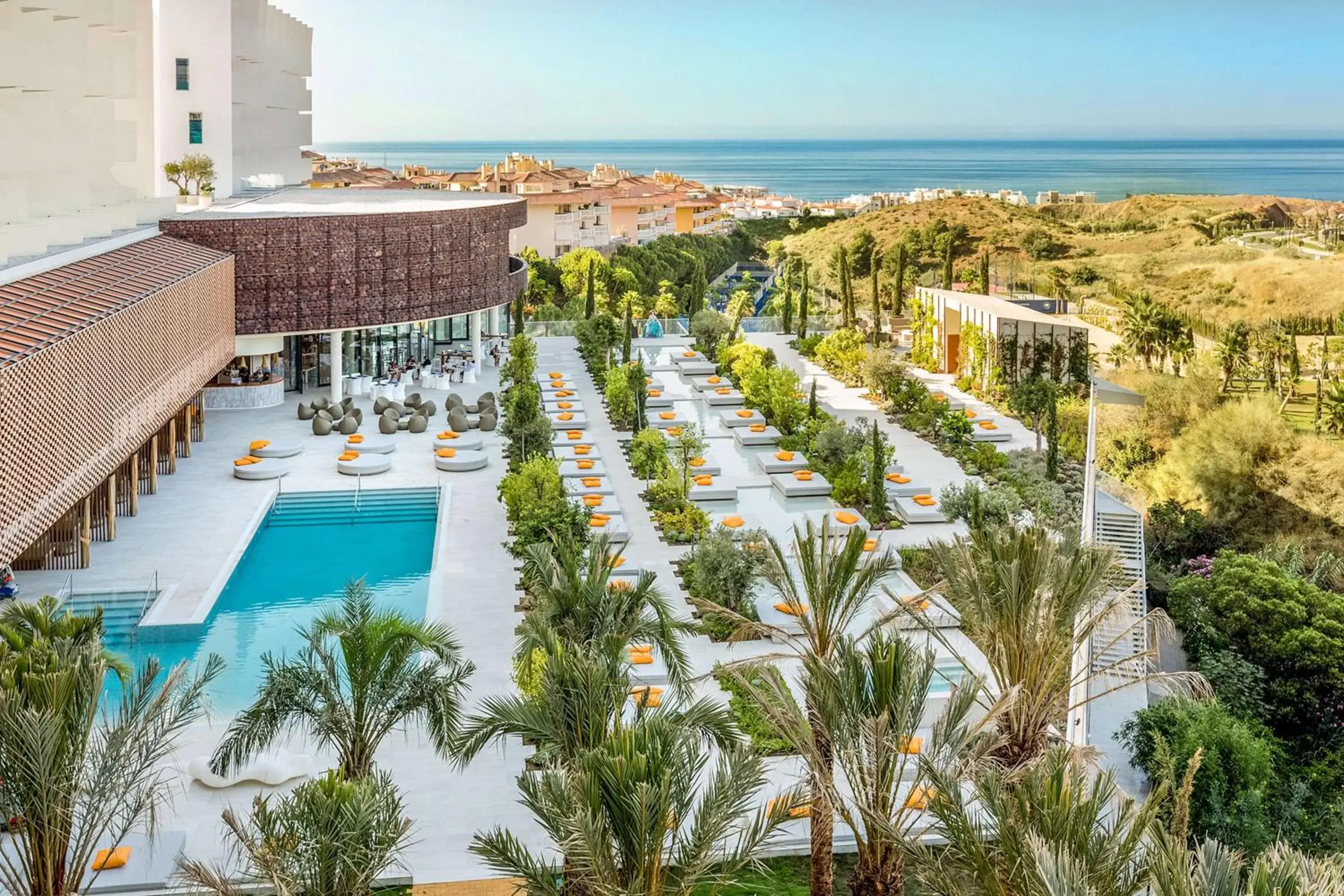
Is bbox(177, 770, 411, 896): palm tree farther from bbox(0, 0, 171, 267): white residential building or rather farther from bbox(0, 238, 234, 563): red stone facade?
bbox(0, 0, 171, 267): white residential building

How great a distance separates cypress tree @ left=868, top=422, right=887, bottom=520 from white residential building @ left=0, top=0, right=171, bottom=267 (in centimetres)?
1421

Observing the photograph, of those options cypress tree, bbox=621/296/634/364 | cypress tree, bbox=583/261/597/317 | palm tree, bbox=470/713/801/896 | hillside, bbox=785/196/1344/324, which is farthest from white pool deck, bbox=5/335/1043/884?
hillside, bbox=785/196/1344/324

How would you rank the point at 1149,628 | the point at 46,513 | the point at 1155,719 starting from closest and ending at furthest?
the point at 1155,719 < the point at 46,513 < the point at 1149,628

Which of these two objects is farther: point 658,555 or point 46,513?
point 658,555

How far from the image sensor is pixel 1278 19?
83.7 m

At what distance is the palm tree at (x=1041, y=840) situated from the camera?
7633 mm

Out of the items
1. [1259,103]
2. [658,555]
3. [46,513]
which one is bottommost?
[658,555]

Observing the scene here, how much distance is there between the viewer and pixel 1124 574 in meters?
18.1

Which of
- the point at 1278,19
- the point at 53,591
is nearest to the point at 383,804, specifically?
the point at 53,591

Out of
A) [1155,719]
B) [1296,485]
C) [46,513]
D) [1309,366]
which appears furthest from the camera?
[1309,366]

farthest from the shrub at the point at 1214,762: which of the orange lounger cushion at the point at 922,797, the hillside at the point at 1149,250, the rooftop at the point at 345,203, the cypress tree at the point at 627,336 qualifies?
the hillside at the point at 1149,250

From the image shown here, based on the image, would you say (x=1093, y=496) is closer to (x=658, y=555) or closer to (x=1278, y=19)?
(x=658, y=555)

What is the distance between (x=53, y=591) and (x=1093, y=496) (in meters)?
14.2

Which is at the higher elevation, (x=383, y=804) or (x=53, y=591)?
(x=383, y=804)
